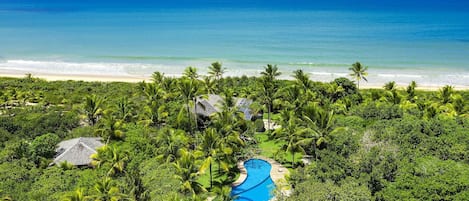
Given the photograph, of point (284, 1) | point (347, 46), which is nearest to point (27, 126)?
point (347, 46)

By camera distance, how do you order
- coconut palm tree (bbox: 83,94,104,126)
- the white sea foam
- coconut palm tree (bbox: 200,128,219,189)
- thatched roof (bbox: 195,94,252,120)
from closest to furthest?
coconut palm tree (bbox: 200,128,219,189), coconut palm tree (bbox: 83,94,104,126), thatched roof (bbox: 195,94,252,120), the white sea foam

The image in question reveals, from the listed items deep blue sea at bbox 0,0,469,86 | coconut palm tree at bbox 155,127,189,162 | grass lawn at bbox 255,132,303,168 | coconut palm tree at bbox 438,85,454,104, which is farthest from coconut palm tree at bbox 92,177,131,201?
deep blue sea at bbox 0,0,469,86

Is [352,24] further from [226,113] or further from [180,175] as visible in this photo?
[180,175]

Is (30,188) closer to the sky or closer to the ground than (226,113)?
closer to the ground

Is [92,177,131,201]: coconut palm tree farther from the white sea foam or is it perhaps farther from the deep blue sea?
the deep blue sea

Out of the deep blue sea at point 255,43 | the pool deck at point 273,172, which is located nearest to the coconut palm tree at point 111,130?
the pool deck at point 273,172
